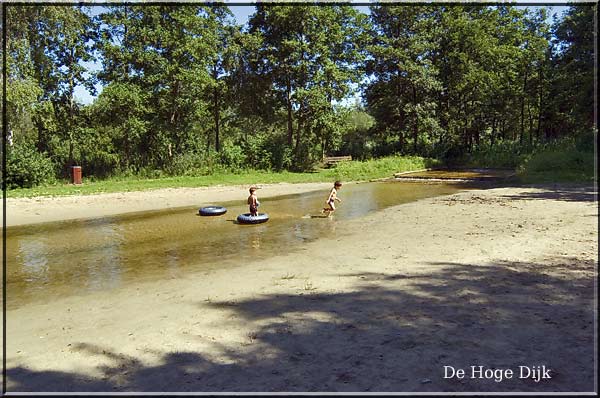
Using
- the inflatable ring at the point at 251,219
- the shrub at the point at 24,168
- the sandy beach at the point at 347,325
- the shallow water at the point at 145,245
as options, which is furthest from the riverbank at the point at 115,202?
the sandy beach at the point at 347,325

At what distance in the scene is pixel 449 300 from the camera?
21.4 ft

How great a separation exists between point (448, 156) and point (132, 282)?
40.4 m

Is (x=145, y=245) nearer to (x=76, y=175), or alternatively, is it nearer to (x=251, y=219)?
(x=251, y=219)

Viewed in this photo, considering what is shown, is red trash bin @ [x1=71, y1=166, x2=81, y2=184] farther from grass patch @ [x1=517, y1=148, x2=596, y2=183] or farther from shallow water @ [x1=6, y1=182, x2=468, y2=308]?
grass patch @ [x1=517, y1=148, x2=596, y2=183]

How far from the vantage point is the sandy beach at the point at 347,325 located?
14.5 feet

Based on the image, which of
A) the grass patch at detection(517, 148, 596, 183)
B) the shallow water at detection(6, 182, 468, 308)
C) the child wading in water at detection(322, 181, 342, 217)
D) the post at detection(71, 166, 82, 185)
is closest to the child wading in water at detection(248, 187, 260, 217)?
the shallow water at detection(6, 182, 468, 308)

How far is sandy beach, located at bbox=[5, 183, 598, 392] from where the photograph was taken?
4.43 metres

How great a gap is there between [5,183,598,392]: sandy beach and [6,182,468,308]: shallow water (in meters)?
1.09

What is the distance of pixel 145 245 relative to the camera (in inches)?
→ 520

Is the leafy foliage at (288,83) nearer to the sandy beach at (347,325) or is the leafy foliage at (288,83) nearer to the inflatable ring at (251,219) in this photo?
the inflatable ring at (251,219)

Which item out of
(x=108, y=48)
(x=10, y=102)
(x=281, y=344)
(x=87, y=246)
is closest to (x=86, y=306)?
(x=281, y=344)

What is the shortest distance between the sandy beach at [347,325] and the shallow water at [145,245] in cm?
109

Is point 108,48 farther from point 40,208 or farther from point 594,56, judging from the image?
point 594,56

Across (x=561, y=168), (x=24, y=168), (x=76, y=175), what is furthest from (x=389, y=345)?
(x=76, y=175)
